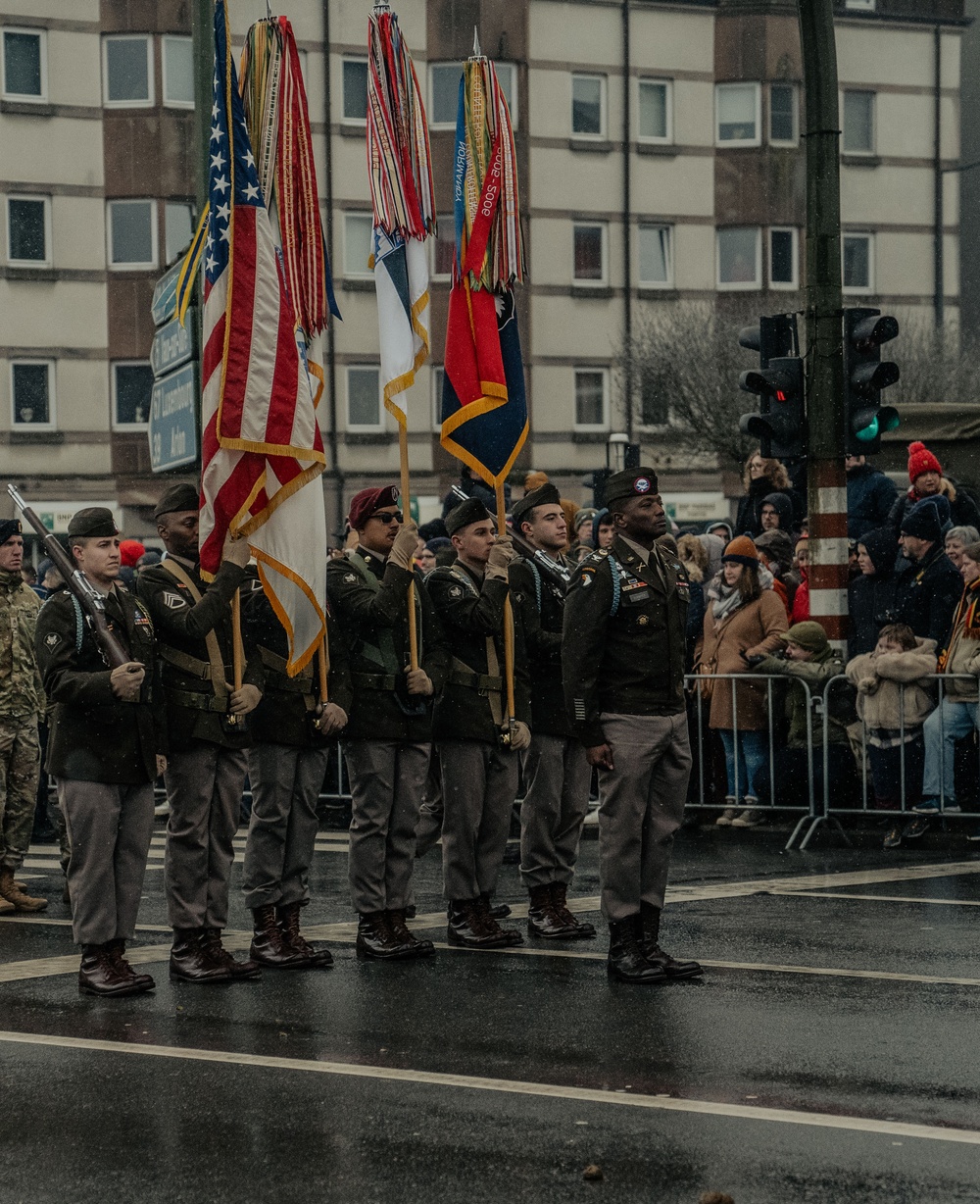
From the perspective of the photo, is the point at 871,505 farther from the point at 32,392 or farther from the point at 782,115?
the point at 782,115

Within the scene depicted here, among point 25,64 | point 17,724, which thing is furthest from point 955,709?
point 25,64

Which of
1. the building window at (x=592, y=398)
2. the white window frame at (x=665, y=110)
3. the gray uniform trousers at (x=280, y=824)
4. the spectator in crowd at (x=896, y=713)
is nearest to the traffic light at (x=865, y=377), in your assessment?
the spectator in crowd at (x=896, y=713)

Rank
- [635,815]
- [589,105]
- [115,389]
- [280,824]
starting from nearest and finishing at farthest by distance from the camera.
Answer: [635,815] < [280,824] < [115,389] < [589,105]

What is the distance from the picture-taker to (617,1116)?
6.20 meters

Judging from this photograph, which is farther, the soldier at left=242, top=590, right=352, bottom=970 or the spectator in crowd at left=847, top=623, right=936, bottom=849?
the spectator in crowd at left=847, top=623, right=936, bottom=849

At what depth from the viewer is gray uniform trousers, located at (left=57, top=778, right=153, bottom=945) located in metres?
8.44

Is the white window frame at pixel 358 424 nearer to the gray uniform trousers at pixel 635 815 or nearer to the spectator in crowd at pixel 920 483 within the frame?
the spectator in crowd at pixel 920 483

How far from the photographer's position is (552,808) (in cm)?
1000

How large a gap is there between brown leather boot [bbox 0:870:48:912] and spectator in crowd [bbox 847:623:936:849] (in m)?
5.15

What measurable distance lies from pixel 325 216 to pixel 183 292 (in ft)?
103

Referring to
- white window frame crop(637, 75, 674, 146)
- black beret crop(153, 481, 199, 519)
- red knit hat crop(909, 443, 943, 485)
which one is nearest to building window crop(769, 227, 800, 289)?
white window frame crop(637, 75, 674, 146)

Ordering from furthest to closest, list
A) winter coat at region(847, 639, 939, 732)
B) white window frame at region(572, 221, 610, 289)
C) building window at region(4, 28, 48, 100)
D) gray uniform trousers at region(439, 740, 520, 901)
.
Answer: white window frame at region(572, 221, 610, 289), building window at region(4, 28, 48, 100), winter coat at region(847, 639, 939, 732), gray uniform trousers at region(439, 740, 520, 901)

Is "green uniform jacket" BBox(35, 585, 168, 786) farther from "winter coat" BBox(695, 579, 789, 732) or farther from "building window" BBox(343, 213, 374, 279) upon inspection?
"building window" BBox(343, 213, 374, 279)

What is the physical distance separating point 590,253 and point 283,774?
37.9 m
